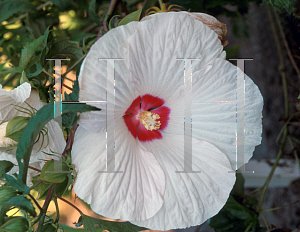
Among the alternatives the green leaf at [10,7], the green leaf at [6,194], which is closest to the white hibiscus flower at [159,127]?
the green leaf at [6,194]

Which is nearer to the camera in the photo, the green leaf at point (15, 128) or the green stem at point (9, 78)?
the green leaf at point (15, 128)

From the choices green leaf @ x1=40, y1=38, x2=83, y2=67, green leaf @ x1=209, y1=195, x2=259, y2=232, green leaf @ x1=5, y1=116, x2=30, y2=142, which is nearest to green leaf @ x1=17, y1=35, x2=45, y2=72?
green leaf @ x1=40, y1=38, x2=83, y2=67

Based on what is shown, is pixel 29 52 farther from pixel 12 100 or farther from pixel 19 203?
pixel 19 203

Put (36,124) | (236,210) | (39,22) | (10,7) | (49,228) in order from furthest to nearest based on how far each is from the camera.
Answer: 1. (236,210)
2. (39,22)
3. (10,7)
4. (49,228)
5. (36,124)

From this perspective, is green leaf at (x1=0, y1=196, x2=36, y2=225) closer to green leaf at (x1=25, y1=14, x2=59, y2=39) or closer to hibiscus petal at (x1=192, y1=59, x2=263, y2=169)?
hibiscus petal at (x1=192, y1=59, x2=263, y2=169)

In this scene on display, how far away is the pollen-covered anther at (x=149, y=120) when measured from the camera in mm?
529

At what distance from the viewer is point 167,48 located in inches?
16.8

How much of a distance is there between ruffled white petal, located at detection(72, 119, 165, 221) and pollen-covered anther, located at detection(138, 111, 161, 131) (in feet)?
0.25

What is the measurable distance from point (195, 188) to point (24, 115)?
324 mm

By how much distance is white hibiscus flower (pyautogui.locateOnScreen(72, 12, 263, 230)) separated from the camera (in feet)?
1.35

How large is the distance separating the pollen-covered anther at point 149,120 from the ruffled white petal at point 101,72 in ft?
0.38

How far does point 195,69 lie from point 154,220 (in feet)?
0.88

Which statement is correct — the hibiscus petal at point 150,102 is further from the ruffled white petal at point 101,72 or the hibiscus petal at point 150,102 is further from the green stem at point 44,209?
the green stem at point 44,209

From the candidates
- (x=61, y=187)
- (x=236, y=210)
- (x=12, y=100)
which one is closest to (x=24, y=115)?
(x=12, y=100)
